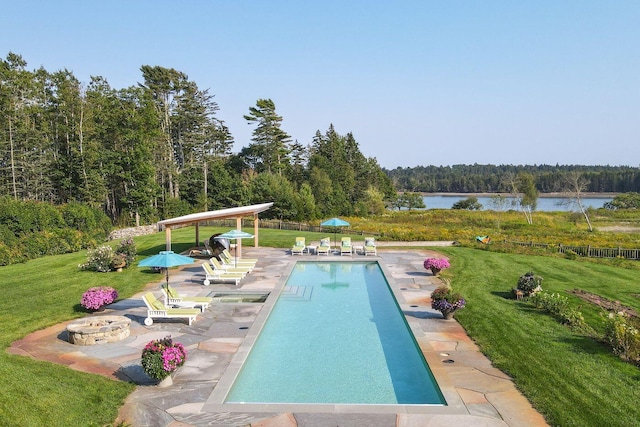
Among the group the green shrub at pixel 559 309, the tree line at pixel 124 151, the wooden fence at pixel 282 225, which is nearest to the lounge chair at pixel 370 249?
the wooden fence at pixel 282 225

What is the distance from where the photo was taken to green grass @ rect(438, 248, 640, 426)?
6906 millimetres

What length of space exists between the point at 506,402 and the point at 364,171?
219 feet

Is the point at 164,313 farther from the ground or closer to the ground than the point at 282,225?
closer to the ground

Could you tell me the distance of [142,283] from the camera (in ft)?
52.0

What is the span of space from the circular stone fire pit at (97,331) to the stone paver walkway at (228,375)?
7.8 inches

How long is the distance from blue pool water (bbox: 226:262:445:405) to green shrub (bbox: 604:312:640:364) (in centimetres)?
411

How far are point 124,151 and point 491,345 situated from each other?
38.1m

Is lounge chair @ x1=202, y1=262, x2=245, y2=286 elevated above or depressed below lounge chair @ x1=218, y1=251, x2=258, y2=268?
below

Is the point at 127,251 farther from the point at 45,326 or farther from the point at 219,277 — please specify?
the point at 45,326

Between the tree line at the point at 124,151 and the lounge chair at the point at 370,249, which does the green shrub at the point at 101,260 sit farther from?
the tree line at the point at 124,151

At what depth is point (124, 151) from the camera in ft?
130

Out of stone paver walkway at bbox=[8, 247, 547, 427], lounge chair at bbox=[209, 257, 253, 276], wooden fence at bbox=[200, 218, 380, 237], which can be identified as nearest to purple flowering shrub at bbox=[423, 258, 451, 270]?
stone paver walkway at bbox=[8, 247, 547, 427]

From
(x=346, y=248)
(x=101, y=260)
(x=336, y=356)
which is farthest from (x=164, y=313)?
(x=346, y=248)

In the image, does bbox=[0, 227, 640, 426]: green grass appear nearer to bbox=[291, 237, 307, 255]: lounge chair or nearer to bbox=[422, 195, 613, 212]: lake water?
bbox=[291, 237, 307, 255]: lounge chair
